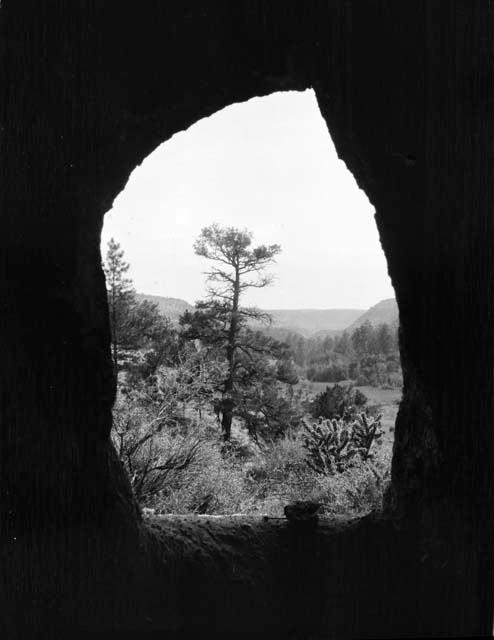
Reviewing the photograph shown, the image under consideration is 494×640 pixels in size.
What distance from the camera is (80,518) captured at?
254 centimetres

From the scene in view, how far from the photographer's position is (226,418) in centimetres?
1348

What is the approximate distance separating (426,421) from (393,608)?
3.03ft

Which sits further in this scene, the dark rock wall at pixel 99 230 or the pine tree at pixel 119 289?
the pine tree at pixel 119 289

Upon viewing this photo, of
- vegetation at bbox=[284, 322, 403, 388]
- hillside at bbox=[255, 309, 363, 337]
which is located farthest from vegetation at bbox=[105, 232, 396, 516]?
hillside at bbox=[255, 309, 363, 337]

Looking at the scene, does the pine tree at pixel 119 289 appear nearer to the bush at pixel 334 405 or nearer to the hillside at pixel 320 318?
the bush at pixel 334 405

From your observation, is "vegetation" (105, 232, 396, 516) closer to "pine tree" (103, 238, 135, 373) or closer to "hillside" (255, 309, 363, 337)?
"pine tree" (103, 238, 135, 373)

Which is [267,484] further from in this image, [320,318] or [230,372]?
[320,318]

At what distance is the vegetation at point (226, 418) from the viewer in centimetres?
848

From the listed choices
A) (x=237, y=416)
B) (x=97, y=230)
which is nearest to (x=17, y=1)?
(x=97, y=230)

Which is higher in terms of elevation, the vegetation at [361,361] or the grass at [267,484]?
the vegetation at [361,361]

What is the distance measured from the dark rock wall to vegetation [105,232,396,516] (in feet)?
16.6

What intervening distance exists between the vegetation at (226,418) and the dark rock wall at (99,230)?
16.6ft

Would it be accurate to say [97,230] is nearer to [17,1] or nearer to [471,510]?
[17,1]

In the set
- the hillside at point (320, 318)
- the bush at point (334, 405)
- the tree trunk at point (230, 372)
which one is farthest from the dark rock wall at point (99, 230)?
the hillside at point (320, 318)
